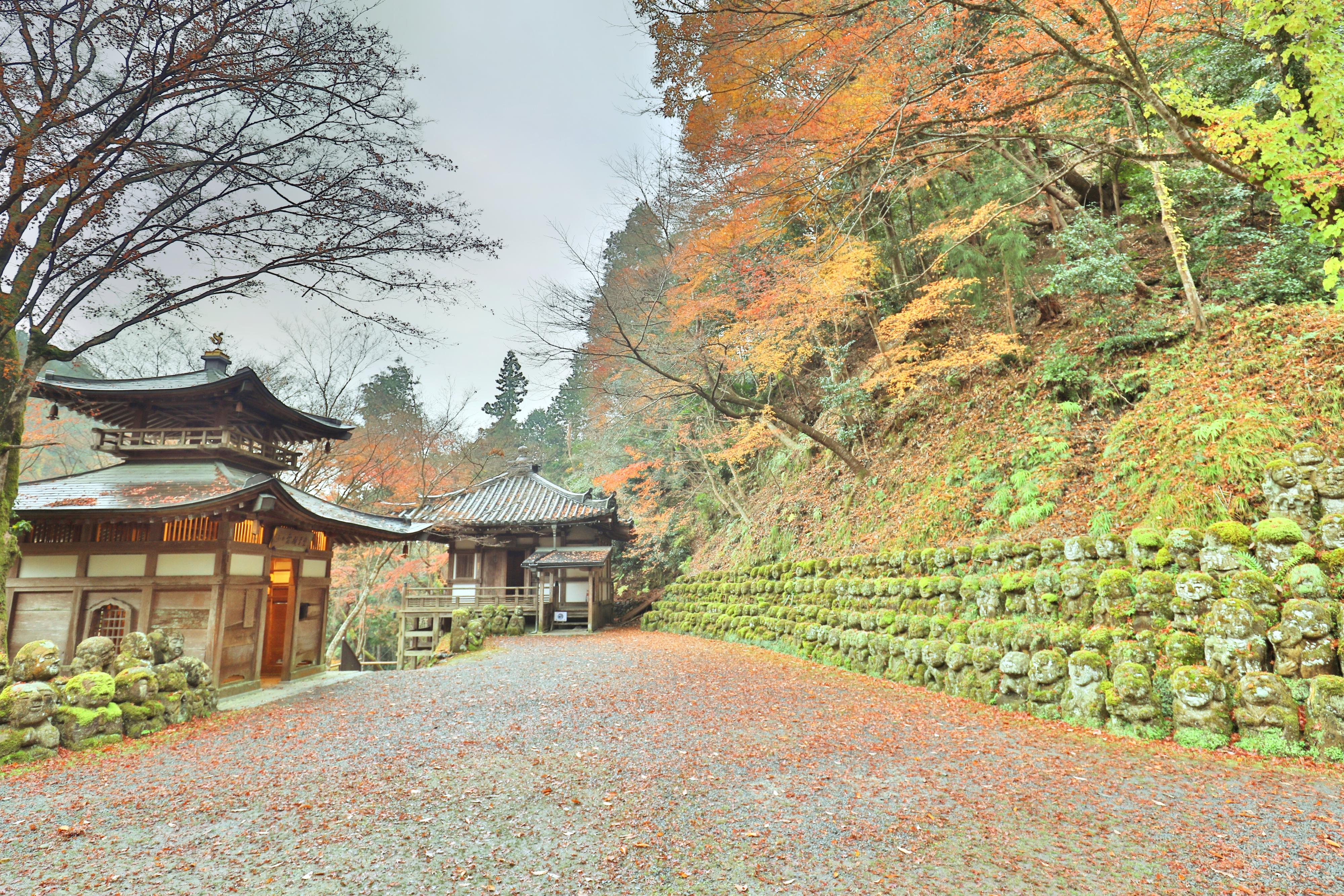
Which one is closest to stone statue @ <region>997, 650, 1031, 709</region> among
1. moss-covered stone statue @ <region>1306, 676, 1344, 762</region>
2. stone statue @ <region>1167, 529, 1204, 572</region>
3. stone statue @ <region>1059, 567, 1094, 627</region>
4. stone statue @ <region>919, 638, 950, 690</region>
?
stone statue @ <region>1059, 567, 1094, 627</region>

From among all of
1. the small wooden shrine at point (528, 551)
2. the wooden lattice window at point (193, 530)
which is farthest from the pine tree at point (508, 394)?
the wooden lattice window at point (193, 530)

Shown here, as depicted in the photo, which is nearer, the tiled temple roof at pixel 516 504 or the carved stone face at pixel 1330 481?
the carved stone face at pixel 1330 481

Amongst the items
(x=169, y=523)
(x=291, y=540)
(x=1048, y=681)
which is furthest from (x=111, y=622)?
(x=1048, y=681)

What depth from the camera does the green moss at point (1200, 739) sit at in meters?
4.84

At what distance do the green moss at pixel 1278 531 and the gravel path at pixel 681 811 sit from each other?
5.99ft

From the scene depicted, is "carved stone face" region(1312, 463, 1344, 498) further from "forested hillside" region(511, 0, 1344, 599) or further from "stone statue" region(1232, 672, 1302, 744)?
"stone statue" region(1232, 672, 1302, 744)

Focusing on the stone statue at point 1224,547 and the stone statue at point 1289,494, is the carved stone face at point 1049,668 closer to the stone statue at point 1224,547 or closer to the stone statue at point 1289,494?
the stone statue at point 1224,547

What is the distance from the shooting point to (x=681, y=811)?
4.22 metres

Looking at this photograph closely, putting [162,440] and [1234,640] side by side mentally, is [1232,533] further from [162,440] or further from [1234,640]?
[162,440]

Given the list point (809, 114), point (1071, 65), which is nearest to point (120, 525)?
point (809, 114)

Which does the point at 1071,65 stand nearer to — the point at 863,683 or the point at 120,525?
the point at 863,683

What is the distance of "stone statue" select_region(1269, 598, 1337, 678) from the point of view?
15.2 feet

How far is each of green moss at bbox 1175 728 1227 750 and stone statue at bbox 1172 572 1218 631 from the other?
2.84 ft

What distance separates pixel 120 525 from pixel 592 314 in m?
8.19
